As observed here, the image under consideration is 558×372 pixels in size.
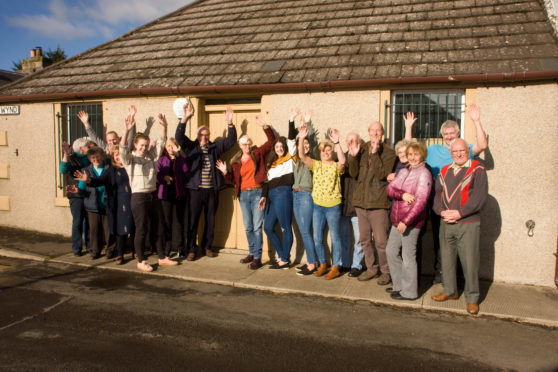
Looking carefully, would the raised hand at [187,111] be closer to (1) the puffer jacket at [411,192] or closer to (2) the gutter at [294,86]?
(2) the gutter at [294,86]

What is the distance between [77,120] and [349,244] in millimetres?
6085

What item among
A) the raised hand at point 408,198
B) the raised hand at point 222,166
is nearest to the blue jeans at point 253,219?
the raised hand at point 222,166

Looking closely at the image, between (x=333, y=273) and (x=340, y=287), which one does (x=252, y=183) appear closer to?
(x=333, y=273)

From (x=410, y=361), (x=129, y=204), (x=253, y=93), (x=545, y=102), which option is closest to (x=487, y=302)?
(x=410, y=361)

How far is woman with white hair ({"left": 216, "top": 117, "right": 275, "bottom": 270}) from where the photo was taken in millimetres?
6910

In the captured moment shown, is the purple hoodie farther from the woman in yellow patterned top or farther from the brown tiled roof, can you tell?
the woman in yellow patterned top

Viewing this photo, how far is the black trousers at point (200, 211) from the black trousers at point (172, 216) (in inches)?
5.3

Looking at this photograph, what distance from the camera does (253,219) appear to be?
7.04m

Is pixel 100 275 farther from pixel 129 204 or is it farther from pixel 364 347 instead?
pixel 364 347

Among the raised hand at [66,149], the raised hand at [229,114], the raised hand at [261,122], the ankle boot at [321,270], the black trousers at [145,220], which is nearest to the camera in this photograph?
the ankle boot at [321,270]

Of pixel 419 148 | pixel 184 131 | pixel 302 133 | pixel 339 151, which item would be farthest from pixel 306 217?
pixel 184 131

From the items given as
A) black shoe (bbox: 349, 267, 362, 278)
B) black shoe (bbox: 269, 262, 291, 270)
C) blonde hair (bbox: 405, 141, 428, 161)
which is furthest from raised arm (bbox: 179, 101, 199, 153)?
blonde hair (bbox: 405, 141, 428, 161)

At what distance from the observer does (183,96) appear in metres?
7.93

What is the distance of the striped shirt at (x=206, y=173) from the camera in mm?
7242
